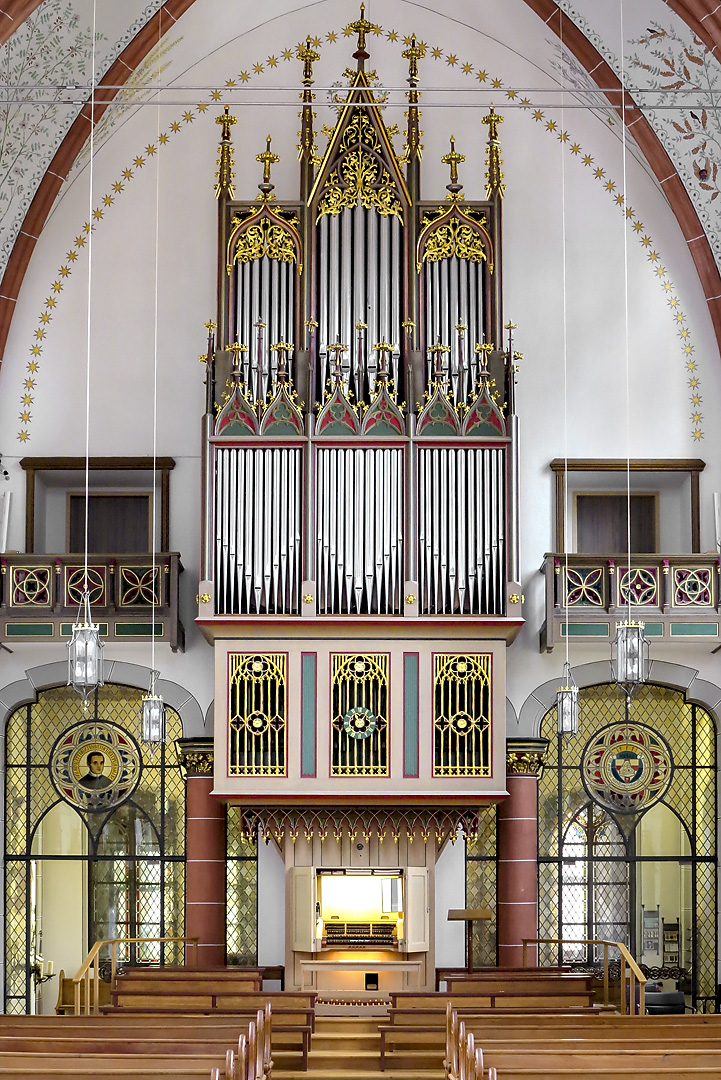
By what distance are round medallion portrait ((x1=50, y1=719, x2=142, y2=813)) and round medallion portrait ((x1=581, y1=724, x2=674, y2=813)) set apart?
18.8ft

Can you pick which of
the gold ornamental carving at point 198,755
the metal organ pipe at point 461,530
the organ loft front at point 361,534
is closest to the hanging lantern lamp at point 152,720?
the organ loft front at point 361,534

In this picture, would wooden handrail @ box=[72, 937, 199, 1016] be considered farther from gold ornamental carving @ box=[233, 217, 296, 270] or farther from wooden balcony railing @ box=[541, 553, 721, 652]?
gold ornamental carving @ box=[233, 217, 296, 270]

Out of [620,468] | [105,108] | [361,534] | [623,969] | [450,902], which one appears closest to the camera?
[623,969]

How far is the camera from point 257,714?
1612 centimetres

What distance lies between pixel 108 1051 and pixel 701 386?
12.0 meters

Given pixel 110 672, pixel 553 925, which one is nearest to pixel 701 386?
pixel 553 925

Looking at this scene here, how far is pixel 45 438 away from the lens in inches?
714

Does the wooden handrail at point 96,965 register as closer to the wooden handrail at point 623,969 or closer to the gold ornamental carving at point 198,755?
the gold ornamental carving at point 198,755

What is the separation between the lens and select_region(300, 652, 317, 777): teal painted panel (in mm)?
15992

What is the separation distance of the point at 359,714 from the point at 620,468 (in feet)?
15.4

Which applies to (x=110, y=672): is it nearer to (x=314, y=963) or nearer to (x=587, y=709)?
(x=314, y=963)

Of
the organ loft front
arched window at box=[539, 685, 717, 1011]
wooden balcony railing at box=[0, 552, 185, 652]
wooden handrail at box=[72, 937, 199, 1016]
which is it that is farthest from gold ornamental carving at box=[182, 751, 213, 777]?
arched window at box=[539, 685, 717, 1011]

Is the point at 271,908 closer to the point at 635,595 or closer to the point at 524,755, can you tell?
the point at 524,755

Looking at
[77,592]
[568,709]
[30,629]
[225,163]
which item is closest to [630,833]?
[568,709]
